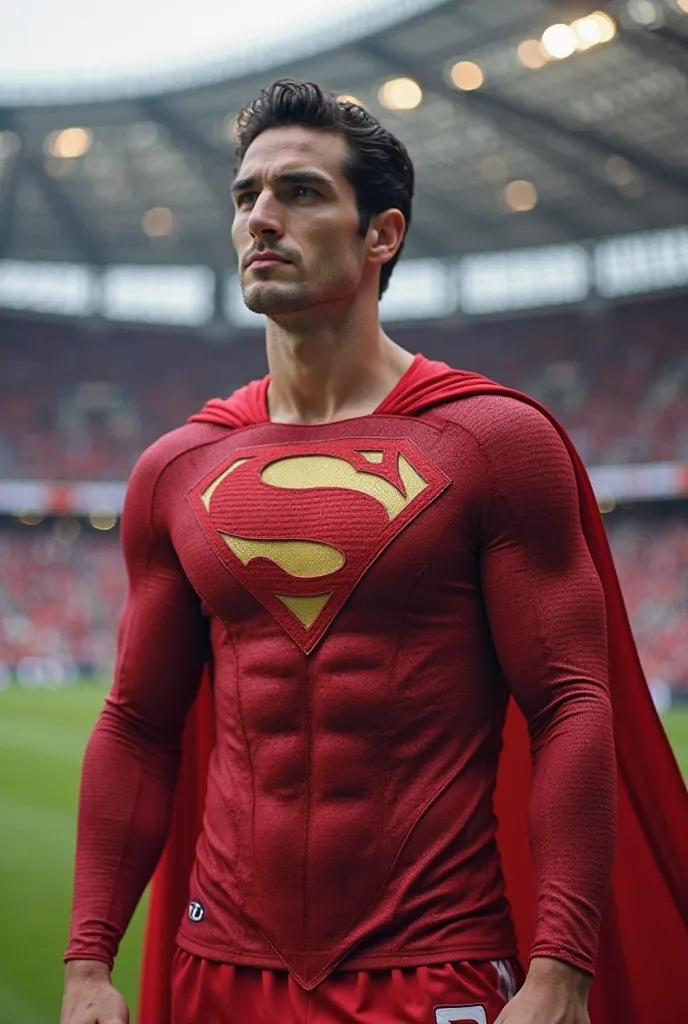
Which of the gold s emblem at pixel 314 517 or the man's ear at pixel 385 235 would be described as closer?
the gold s emblem at pixel 314 517

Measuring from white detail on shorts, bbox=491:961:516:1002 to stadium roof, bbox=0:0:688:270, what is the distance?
12204mm

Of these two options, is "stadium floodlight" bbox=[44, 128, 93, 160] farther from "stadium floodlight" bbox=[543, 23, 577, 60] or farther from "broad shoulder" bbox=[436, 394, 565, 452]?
"broad shoulder" bbox=[436, 394, 565, 452]

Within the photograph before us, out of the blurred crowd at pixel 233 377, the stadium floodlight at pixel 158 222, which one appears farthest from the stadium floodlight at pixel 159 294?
the stadium floodlight at pixel 158 222

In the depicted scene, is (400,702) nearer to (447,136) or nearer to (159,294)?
(447,136)

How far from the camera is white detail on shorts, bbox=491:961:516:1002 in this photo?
Answer: 153cm

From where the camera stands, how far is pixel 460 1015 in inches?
58.4

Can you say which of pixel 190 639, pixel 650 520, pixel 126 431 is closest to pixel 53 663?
pixel 126 431

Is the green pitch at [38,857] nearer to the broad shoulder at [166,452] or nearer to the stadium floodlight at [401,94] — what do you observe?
the broad shoulder at [166,452]

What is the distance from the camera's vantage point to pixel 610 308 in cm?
2078

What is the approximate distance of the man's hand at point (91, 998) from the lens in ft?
5.33

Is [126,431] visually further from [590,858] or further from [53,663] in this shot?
[590,858]

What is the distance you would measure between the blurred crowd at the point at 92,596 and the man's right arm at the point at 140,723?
16093 millimetres

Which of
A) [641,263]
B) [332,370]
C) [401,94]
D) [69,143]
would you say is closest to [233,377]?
[69,143]

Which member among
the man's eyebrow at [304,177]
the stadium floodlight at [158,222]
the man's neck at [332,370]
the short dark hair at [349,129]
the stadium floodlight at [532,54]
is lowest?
the man's neck at [332,370]
